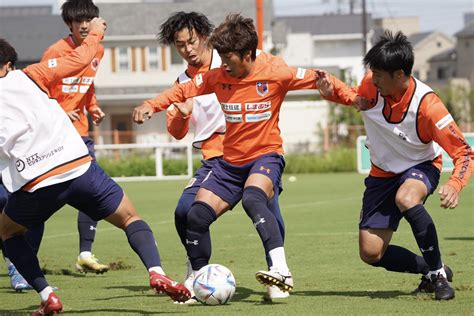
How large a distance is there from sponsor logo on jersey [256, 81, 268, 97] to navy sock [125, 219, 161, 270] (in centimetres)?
145

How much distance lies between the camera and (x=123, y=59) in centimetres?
6038

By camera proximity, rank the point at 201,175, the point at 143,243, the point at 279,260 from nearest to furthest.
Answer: the point at 143,243, the point at 279,260, the point at 201,175

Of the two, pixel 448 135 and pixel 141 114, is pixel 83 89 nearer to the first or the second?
pixel 141 114

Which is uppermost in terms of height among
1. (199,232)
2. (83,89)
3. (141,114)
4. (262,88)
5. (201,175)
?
(262,88)

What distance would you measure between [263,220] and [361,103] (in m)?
1.19

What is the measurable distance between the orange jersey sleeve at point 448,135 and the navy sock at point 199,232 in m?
1.74

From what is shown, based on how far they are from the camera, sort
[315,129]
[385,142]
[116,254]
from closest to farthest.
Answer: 1. [385,142]
2. [116,254]
3. [315,129]

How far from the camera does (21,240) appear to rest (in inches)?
300

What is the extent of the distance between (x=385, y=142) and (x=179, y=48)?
195cm

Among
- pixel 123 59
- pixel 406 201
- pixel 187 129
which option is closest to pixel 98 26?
pixel 187 129

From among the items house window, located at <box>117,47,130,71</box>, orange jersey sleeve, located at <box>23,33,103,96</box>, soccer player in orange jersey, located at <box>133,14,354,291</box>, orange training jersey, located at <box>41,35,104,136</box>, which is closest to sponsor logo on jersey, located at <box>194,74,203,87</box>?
soccer player in orange jersey, located at <box>133,14,354,291</box>

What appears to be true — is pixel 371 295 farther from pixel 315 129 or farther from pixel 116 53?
pixel 116 53

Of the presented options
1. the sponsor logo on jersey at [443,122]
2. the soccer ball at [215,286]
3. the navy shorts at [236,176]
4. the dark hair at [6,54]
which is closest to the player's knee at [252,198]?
the navy shorts at [236,176]

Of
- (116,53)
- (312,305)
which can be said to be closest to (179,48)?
(312,305)
